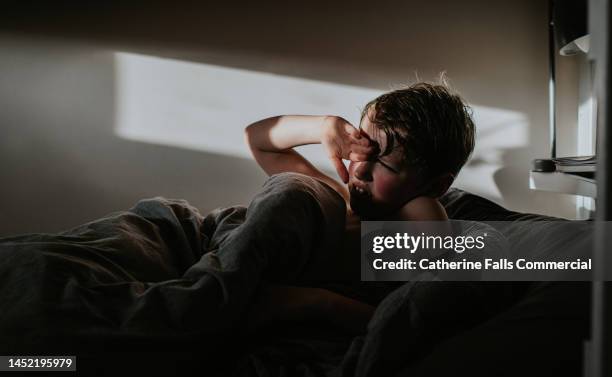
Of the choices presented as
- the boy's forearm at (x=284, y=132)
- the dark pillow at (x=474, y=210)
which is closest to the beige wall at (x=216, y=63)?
the dark pillow at (x=474, y=210)

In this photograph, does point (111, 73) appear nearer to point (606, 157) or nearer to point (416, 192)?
point (416, 192)

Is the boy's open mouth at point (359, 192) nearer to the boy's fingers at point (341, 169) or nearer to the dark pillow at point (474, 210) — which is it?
the boy's fingers at point (341, 169)

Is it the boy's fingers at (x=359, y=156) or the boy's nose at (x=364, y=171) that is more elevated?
the boy's fingers at (x=359, y=156)

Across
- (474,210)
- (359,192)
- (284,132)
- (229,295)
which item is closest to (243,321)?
(229,295)

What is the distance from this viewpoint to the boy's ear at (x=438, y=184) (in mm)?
1007

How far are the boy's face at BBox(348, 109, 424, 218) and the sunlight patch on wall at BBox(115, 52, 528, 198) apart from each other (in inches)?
46.2

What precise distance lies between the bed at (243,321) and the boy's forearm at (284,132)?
33 cm

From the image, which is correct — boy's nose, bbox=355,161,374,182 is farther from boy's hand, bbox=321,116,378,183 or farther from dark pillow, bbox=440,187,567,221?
dark pillow, bbox=440,187,567,221

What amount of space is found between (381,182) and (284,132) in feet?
1.22

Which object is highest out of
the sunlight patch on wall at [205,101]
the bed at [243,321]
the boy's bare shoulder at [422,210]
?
the sunlight patch on wall at [205,101]

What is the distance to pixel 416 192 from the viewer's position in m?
0.98

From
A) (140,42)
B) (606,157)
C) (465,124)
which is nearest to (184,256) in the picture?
(465,124)

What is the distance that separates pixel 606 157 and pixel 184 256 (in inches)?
29.3

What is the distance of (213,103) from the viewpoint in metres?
2.20
